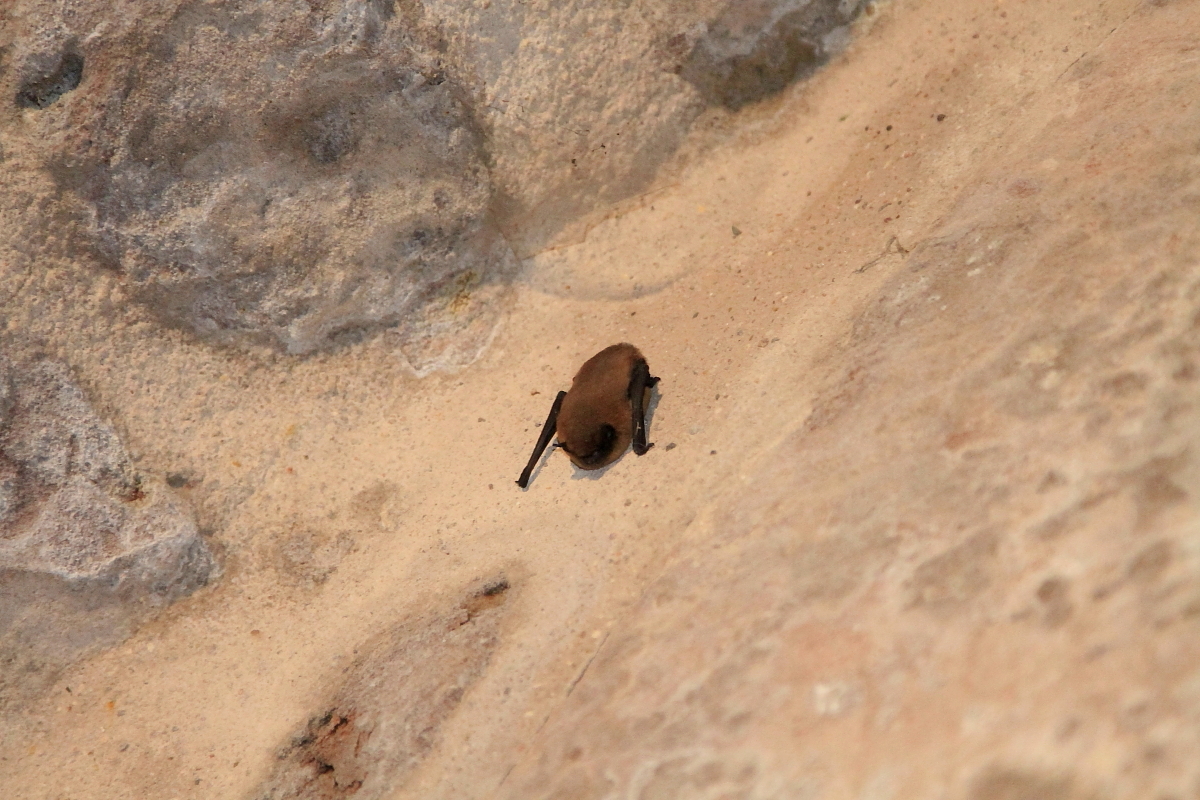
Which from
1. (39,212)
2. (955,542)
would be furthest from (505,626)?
(39,212)

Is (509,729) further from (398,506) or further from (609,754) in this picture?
(398,506)

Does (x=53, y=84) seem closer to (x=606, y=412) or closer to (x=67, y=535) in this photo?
(x=67, y=535)

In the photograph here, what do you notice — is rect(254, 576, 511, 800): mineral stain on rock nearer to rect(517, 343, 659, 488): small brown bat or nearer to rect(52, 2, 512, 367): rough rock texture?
rect(517, 343, 659, 488): small brown bat

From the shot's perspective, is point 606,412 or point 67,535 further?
point 67,535

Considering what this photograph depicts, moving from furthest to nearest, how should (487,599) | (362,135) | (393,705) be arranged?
(362,135) < (487,599) < (393,705)

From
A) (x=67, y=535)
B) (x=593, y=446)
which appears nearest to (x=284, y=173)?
(x=67, y=535)

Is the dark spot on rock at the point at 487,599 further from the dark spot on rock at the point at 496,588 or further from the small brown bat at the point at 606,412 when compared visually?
the small brown bat at the point at 606,412
